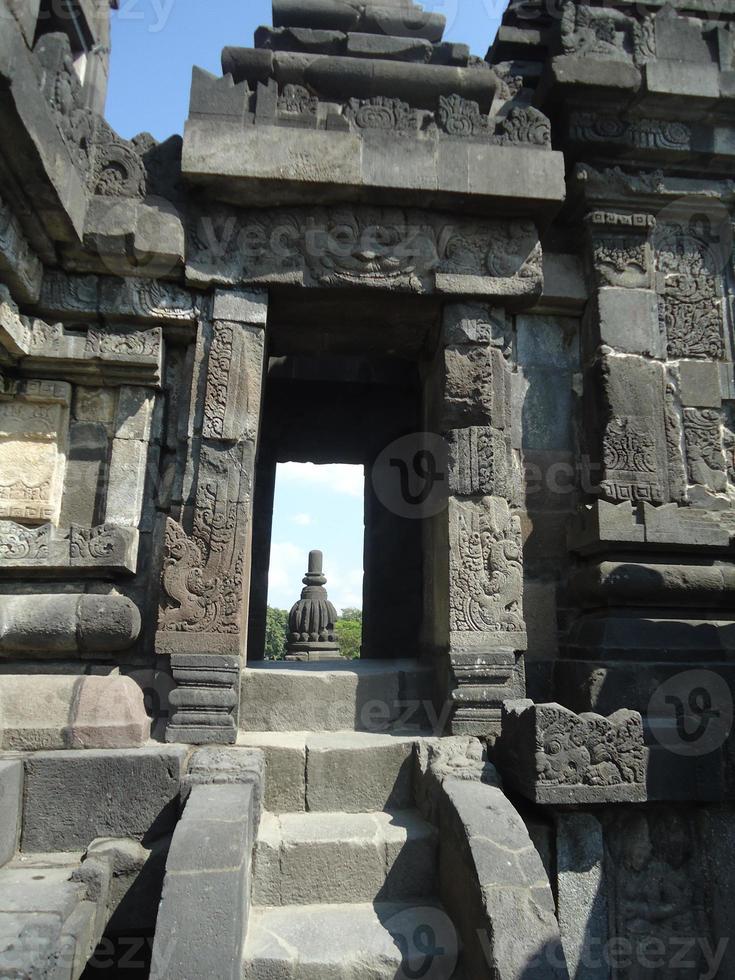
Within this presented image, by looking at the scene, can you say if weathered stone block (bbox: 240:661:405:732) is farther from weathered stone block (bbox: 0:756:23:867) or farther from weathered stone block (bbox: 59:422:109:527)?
weathered stone block (bbox: 59:422:109:527)

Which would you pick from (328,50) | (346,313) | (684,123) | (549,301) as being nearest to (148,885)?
(346,313)

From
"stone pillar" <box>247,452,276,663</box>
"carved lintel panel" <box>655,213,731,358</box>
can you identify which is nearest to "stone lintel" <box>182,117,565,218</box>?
"carved lintel panel" <box>655,213,731,358</box>

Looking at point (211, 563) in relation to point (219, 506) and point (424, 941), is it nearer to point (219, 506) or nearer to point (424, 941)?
point (219, 506)

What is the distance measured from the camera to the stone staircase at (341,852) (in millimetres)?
2799

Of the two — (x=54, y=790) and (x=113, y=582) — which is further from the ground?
(x=113, y=582)

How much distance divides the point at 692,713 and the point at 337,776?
187 cm

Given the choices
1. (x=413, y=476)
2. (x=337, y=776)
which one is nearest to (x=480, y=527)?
(x=337, y=776)

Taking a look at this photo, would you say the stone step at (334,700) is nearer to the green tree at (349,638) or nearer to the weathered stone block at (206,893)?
the weathered stone block at (206,893)

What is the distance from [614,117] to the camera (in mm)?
4914

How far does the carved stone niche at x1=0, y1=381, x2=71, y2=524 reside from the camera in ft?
13.7

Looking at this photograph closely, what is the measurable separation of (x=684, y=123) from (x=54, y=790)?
5.55 meters

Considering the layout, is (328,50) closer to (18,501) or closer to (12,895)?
(18,501)

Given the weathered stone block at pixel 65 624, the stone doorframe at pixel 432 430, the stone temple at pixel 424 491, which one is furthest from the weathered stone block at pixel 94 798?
the weathered stone block at pixel 65 624

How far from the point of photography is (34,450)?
4.25m
